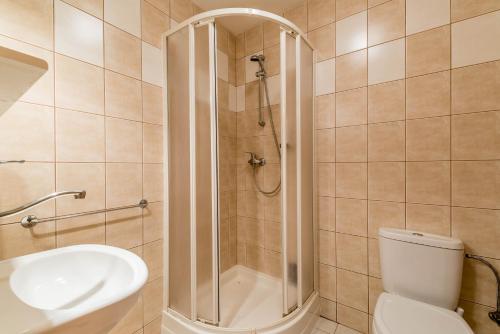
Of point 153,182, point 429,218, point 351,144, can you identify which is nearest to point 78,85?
point 153,182

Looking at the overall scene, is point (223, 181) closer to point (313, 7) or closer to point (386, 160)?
point (386, 160)

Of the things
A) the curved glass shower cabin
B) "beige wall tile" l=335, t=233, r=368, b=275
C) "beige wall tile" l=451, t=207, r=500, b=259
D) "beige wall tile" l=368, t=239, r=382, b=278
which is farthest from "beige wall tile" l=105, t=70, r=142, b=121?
"beige wall tile" l=451, t=207, r=500, b=259

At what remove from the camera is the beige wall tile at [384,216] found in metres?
1.34

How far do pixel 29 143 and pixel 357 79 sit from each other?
1.83 m

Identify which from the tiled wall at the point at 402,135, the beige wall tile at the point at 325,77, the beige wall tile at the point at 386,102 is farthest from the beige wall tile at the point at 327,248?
the beige wall tile at the point at 325,77

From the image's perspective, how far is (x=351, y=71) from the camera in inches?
58.7

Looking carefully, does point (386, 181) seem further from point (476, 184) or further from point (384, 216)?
point (476, 184)

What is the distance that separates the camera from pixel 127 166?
127 cm

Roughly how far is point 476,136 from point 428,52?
54 cm

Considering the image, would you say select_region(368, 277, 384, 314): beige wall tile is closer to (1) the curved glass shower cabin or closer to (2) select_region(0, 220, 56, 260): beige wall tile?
(1) the curved glass shower cabin

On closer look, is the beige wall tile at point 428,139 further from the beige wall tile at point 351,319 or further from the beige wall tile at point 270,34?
the beige wall tile at point 270,34

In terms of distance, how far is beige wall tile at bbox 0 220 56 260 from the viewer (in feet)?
2.85

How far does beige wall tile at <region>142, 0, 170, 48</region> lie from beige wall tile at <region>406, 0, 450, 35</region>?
1537 mm

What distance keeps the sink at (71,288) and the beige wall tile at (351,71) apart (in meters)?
1.59
